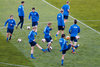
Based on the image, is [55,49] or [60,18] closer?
[55,49]

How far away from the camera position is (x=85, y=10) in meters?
30.7

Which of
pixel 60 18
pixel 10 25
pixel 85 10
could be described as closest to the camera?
pixel 10 25

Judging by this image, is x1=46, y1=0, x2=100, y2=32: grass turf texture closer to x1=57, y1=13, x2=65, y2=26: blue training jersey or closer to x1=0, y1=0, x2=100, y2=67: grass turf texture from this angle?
x1=0, y1=0, x2=100, y2=67: grass turf texture

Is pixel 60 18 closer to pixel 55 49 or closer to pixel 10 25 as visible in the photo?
pixel 55 49

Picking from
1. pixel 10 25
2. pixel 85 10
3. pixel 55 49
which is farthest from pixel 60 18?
pixel 85 10

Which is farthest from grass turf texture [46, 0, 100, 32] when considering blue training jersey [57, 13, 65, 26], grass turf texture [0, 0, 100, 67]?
blue training jersey [57, 13, 65, 26]

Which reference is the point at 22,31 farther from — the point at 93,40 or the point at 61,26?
the point at 93,40

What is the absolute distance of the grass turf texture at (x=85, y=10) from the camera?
88.7ft

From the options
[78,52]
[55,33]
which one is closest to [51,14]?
[55,33]

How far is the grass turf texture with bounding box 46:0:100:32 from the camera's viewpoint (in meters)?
27.0

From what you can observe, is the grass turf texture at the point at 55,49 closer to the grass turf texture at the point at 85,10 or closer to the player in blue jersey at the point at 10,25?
the player in blue jersey at the point at 10,25

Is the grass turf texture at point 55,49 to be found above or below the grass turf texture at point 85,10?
below

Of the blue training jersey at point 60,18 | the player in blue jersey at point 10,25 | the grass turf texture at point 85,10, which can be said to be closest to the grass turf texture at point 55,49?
the player in blue jersey at point 10,25

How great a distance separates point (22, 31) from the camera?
2395cm
